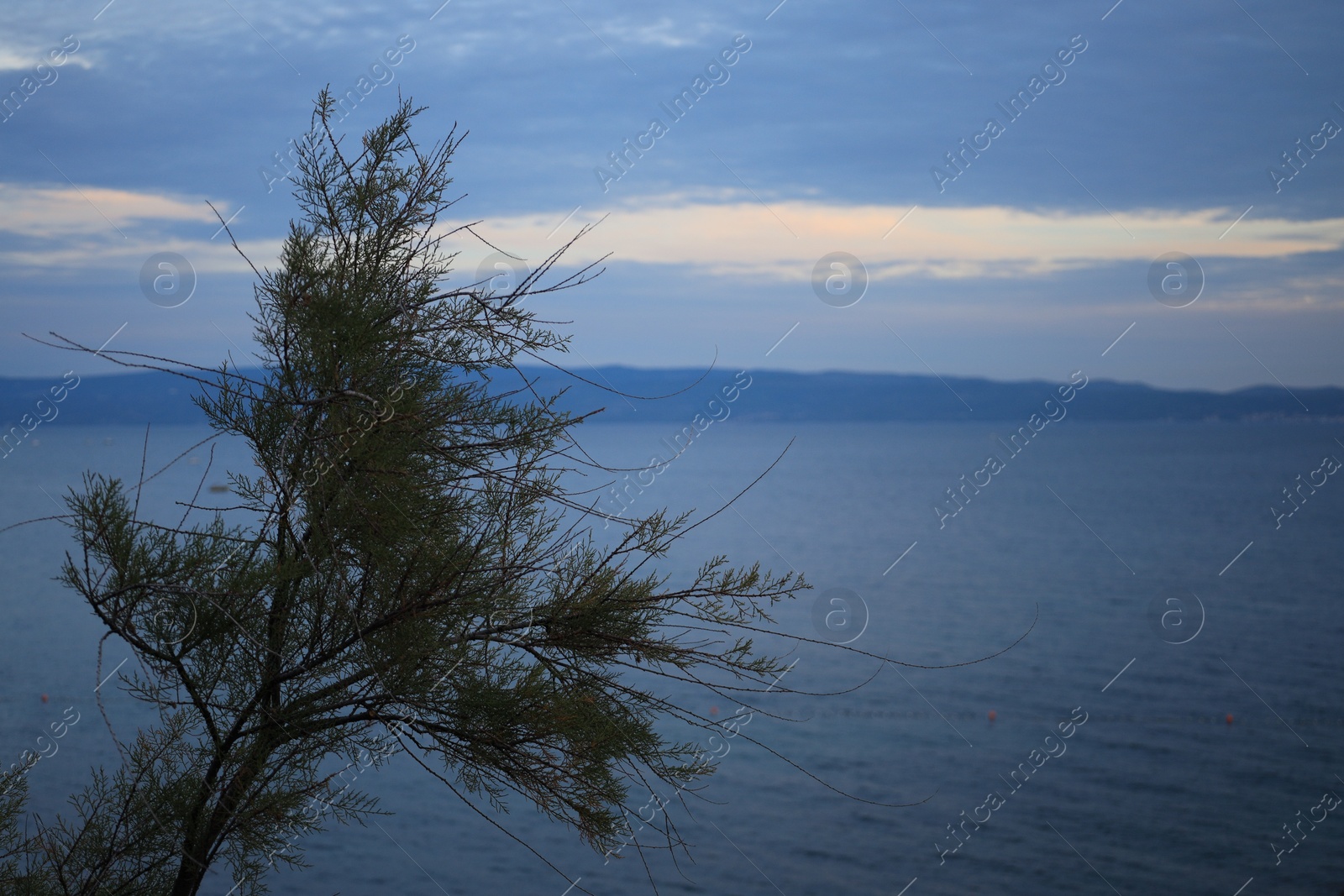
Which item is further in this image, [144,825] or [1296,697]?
[1296,697]

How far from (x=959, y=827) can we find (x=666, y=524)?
2513cm

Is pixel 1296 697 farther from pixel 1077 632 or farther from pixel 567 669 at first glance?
pixel 567 669

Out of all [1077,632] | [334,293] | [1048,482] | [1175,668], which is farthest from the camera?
[1048,482]

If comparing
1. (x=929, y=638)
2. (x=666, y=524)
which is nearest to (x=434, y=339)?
(x=666, y=524)

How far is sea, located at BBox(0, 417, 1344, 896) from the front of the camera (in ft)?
82.7

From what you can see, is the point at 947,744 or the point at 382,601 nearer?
the point at 382,601

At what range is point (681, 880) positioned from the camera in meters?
25.8

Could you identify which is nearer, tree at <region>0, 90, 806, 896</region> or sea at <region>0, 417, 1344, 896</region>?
tree at <region>0, 90, 806, 896</region>

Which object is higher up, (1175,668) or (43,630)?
(43,630)

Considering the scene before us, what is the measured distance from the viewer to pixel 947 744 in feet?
109

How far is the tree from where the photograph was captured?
490 cm

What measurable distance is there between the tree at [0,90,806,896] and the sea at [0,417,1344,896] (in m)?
0.52

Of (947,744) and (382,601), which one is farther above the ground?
(382,601)

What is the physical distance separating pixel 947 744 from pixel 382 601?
102 feet
